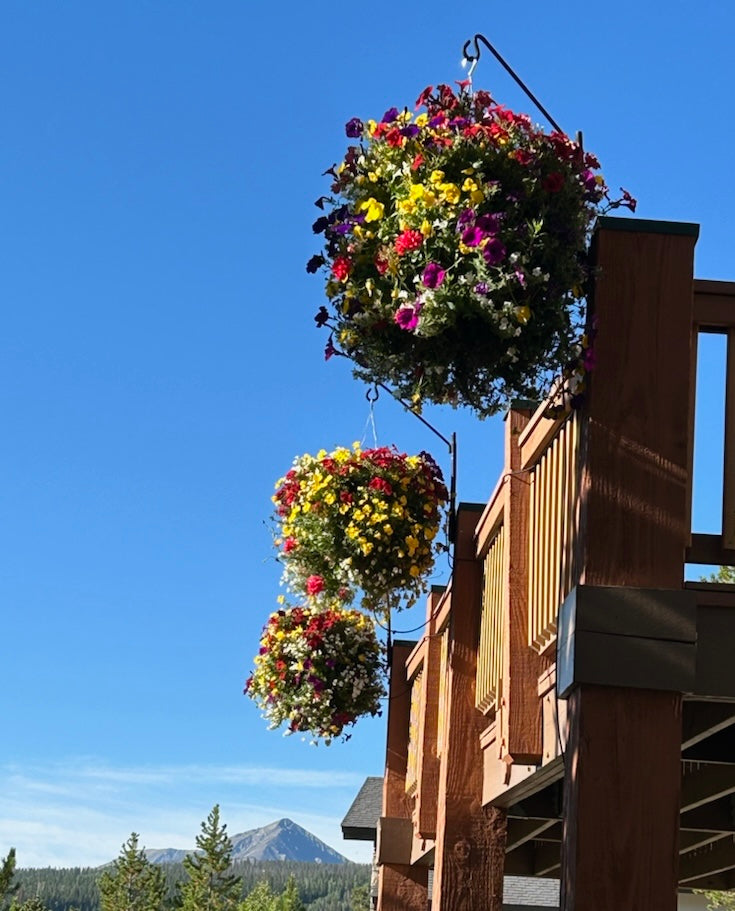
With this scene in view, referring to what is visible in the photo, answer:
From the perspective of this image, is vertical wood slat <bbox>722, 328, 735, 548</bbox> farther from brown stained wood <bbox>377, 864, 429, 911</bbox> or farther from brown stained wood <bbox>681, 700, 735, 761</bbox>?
brown stained wood <bbox>377, 864, 429, 911</bbox>

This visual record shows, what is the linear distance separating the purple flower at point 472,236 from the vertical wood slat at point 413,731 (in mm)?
4481

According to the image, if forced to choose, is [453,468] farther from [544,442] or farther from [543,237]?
[543,237]

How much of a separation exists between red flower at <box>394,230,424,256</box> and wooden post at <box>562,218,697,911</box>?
1.69 ft

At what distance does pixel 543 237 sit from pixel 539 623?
148cm

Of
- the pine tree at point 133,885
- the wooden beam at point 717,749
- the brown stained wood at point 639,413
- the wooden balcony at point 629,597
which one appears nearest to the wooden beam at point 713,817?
the wooden beam at point 717,749

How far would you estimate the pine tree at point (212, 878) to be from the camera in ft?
226

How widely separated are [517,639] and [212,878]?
68.8 metres

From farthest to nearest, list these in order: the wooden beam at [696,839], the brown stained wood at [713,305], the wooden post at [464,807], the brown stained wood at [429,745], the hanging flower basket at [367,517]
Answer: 1. the wooden beam at [696,839]
2. the brown stained wood at [429,745]
3. the hanging flower basket at [367,517]
4. the wooden post at [464,807]
5. the brown stained wood at [713,305]

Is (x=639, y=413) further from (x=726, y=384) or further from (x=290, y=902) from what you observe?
(x=290, y=902)

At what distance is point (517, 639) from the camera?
15.8 feet

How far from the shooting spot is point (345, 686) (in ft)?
26.8

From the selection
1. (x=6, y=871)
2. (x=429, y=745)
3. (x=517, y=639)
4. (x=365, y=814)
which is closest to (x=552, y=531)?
(x=517, y=639)

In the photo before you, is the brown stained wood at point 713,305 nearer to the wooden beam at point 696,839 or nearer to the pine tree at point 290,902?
the wooden beam at point 696,839

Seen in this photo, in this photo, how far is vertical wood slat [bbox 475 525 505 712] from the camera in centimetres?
540
